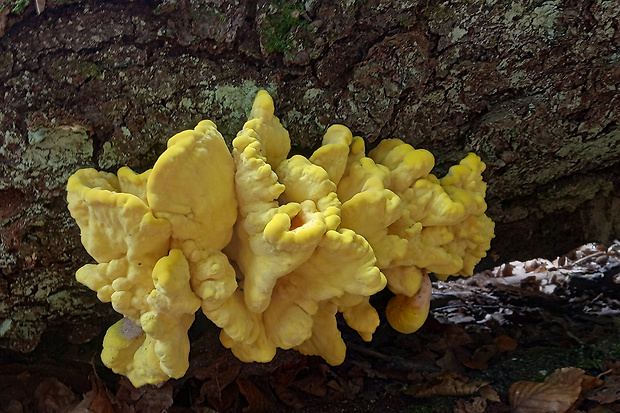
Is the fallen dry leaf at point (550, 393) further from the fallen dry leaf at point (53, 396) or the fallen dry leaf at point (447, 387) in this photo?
the fallen dry leaf at point (53, 396)

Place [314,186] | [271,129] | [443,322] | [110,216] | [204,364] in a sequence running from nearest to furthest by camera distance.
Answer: [110,216] → [314,186] → [271,129] → [204,364] → [443,322]

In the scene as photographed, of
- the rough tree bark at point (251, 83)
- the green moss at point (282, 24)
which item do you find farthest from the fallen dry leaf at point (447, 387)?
the green moss at point (282, 24)

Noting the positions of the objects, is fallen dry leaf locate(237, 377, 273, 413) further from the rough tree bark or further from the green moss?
the green moss

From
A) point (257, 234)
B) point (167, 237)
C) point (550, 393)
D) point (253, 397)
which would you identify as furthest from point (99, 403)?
point (550, 393)

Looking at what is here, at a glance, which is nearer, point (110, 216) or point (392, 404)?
point (110, 216)

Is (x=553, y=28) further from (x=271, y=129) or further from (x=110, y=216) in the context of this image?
(x=110, y=216)

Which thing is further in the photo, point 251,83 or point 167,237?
point 251,83

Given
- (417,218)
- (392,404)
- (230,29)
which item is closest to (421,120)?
(417,218)

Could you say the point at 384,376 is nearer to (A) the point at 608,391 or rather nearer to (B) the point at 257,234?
(A) the point at 608,391
